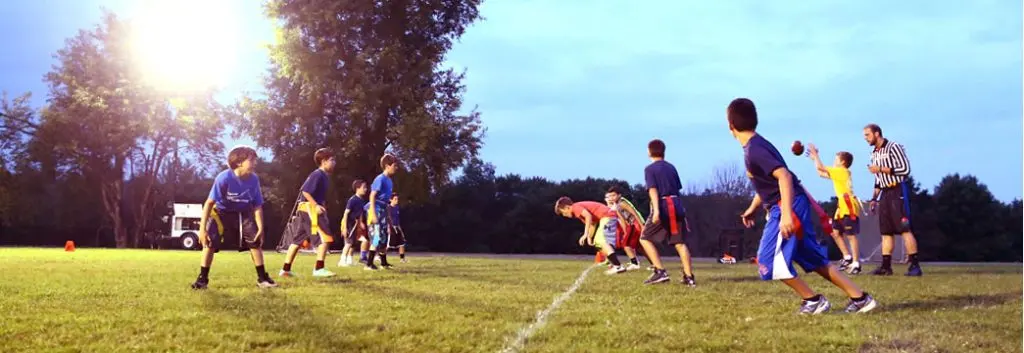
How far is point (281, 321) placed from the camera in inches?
212

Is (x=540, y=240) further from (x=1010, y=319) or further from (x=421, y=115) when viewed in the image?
(x=1010, y=319)

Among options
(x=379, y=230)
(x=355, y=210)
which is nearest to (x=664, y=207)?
(x=379, y=230)

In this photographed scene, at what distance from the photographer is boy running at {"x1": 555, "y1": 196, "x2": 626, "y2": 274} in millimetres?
11633

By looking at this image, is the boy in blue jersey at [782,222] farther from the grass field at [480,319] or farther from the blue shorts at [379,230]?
the blue shorts at [379,230]

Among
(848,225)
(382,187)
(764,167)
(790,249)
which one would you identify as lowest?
(790,249)

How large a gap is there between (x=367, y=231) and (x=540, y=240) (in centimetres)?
3398

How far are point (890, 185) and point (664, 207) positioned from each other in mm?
3675

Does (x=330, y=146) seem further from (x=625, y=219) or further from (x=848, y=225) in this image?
(x=848, y=225)

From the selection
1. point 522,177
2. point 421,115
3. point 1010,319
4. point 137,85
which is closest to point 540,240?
point 522,177

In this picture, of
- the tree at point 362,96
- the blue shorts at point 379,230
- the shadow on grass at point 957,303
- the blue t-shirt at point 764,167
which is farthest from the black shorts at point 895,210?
the tree at point 362,96

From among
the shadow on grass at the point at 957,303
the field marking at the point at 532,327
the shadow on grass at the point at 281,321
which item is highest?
the shadow on grass at the point at 957,303

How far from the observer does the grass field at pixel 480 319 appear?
4.40 metres

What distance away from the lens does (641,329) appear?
4988mm

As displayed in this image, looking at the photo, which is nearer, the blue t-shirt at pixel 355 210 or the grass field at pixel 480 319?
the grass field at pixel 480 319
